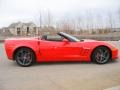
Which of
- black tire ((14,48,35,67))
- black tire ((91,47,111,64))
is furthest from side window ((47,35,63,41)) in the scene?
black tire ((91,47,111,64))

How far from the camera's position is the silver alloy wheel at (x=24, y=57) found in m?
7.76

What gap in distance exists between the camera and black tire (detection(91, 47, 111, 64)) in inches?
309

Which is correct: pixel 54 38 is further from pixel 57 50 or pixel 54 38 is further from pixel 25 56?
pixel 25 56

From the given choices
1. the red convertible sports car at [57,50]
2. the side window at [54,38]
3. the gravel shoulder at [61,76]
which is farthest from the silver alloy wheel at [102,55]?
the side window at [54,38]

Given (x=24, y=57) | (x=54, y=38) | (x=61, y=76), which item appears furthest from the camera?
(x=54, y=38)

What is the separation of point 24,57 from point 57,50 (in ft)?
3.44

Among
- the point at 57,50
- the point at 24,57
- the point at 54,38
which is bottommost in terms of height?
the point at 24,57

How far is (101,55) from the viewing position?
793cm

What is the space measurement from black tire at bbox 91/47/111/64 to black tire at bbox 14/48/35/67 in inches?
75.7

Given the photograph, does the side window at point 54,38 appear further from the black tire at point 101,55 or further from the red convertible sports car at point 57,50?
the black tire at point 101,55

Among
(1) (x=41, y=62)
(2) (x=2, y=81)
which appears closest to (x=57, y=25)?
(1) (x=41, y=62)

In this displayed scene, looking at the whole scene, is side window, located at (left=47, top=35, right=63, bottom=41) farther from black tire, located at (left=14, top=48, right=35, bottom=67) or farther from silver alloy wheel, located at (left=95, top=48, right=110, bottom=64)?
silver alloy wheel, located at (left=95, top=48, right=110, bottom=64)

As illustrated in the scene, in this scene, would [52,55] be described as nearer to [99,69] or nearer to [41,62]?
[41,62]

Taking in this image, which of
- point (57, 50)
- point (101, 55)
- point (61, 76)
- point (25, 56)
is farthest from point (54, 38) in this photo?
point (61, 76)
